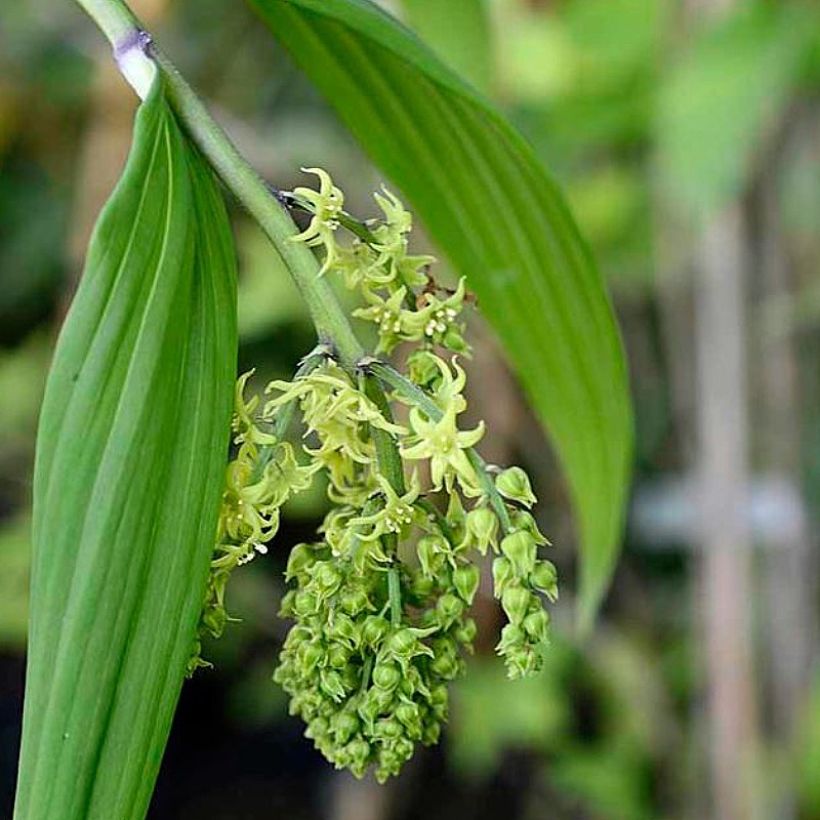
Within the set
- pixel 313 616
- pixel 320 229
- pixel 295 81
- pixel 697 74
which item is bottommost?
pixel 313 616

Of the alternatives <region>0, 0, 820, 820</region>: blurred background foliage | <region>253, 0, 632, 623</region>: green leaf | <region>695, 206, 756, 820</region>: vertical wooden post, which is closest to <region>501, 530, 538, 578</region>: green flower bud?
<region>253, 0, 632, 623</region>: green leaf

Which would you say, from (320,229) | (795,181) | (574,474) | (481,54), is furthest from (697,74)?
(320,229)

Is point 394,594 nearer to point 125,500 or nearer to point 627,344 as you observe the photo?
point 125,500

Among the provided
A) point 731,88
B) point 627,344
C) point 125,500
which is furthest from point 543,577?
point 627,344

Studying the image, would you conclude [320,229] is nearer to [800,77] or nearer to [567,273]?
[567,273]

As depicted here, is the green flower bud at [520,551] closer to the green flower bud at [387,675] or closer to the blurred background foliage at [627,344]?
the green flower bud at [387,675]
